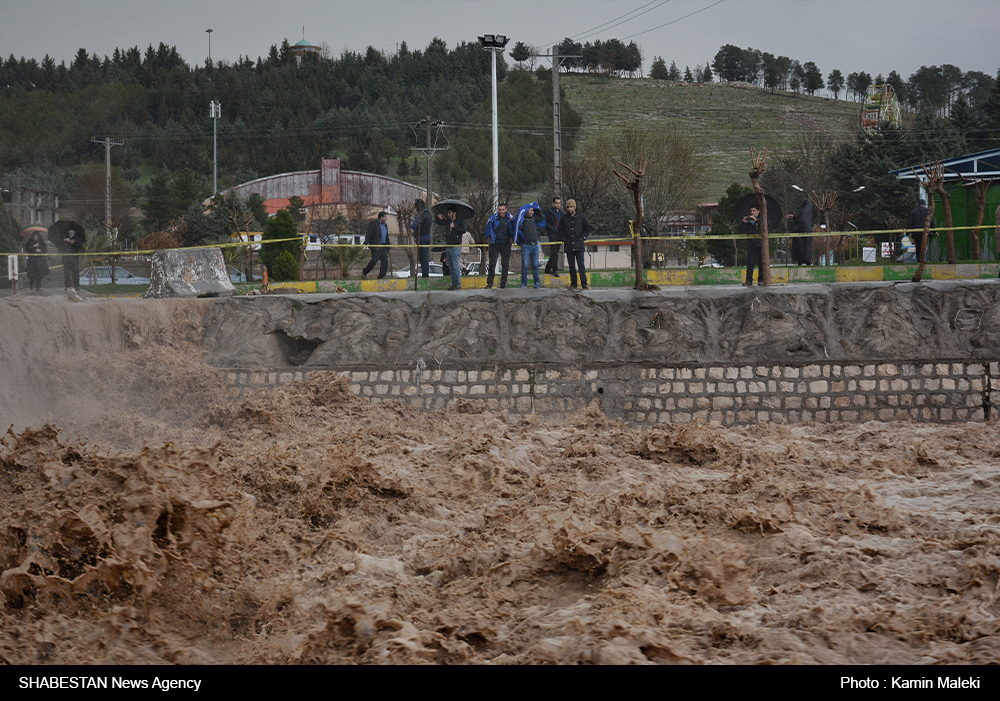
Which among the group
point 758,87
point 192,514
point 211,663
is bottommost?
point 211,663

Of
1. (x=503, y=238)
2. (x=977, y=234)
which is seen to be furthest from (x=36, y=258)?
(x=977, y=234)

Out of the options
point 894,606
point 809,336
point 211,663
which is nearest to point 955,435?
point 809,336

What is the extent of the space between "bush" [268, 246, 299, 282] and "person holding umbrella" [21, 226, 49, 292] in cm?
579

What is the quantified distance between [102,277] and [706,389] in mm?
12756

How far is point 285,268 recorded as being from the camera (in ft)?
68.8

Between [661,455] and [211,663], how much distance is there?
6.68m

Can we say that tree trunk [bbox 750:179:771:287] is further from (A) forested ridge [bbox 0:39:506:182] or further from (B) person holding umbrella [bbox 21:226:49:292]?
(A) forested ridge [bbox 0:39:506:182]

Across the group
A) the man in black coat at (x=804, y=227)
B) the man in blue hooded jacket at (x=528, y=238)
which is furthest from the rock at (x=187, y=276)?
the man in black coat at (x=804, y=227)

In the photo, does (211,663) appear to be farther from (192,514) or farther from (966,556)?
(966,556)

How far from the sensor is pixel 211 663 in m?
5.48

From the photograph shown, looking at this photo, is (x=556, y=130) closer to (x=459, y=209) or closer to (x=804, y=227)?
(x=459, y=209)

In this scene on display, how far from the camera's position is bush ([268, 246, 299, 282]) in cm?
2094

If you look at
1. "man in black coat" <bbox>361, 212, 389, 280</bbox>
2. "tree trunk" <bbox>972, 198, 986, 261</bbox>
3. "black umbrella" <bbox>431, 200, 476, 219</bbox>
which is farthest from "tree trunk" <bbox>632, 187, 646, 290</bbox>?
"tree trunk" <bbox>972, 198, 986, 261</bbox>

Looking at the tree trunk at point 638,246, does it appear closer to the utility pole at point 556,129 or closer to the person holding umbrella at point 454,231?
the person holding umbrella at point 454,231
